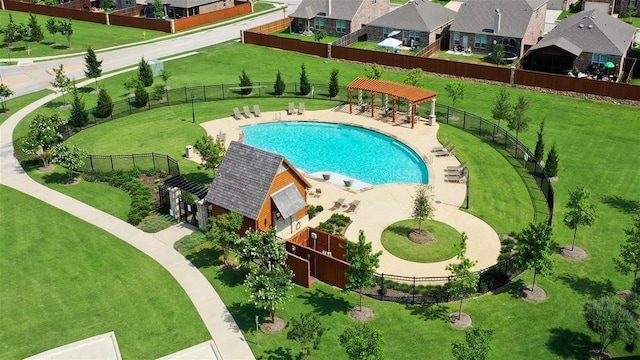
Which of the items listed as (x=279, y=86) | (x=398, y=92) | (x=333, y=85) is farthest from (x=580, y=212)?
(x=279, y=86)

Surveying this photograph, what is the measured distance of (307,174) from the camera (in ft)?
167

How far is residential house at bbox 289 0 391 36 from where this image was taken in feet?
294

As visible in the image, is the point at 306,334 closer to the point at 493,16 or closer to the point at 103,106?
the point at 103,106

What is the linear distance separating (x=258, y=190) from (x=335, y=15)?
56.7 metres

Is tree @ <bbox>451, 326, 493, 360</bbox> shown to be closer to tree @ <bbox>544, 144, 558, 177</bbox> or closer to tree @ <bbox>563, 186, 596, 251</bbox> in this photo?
tree @ <bbox>563, 186, 596, 251</bbox>

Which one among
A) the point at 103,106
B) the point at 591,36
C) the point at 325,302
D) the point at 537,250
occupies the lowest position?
→ the point at 325,302

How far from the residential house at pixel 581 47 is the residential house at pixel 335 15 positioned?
26.6 m

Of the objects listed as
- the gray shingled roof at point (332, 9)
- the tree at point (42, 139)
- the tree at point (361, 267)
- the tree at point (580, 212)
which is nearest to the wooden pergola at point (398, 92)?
the tree at point (580, 212)

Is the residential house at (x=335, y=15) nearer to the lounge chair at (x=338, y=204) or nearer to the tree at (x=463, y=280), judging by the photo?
the lounge chair at (x=338, y=204)

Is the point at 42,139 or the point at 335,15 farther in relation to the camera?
the point at 335,15

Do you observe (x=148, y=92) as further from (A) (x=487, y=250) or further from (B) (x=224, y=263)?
(A) (x=487, y=250)

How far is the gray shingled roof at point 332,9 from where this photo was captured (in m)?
89.7

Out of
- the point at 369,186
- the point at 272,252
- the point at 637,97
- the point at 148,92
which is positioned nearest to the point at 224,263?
the point at 272,252

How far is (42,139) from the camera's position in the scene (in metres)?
50.1
